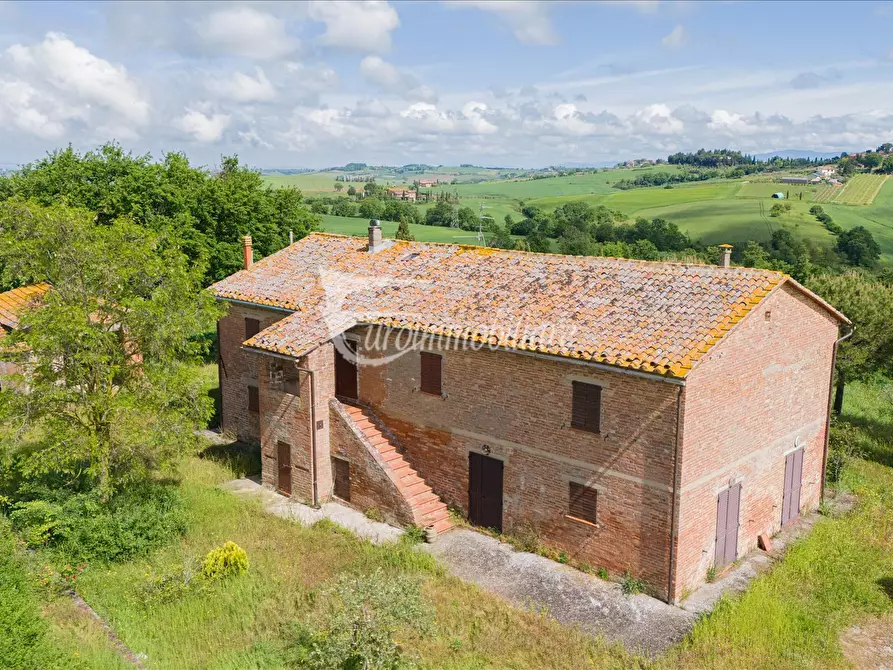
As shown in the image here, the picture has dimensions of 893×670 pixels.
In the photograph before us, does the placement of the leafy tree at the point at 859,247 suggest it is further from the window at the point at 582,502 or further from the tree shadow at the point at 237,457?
the tree shadow at the point at 237,457

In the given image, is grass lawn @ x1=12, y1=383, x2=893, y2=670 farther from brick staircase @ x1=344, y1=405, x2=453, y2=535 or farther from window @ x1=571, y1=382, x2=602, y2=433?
window @ x1=571, y1=382, x2=602, y2=433

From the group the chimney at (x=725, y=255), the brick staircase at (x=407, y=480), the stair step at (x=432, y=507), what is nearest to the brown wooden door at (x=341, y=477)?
the brick staircase at (x=407, y=480)

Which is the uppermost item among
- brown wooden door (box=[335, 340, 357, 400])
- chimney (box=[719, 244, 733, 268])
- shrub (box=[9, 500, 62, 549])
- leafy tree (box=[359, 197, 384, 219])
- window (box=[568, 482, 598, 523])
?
leafy tree (box=[359, 197, 384, 219])

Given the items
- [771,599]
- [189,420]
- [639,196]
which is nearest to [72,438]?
[189,420]

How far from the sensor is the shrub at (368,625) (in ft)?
39.7

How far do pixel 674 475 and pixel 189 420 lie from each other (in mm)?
11719

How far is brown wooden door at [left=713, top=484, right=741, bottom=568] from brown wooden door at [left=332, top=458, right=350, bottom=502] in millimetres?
9836

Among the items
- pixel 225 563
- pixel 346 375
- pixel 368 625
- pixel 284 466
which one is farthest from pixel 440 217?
pixel 368 625

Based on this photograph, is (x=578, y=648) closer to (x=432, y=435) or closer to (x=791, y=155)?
(x=432, y=435)

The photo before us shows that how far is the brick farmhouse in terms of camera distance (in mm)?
14992

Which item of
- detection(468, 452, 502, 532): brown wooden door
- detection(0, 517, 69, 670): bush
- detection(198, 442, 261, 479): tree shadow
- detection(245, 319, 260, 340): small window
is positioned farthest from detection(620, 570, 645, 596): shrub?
detection(245, 319, 260, 340): small window

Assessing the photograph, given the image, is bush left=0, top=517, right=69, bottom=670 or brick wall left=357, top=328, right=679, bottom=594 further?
brick wall left=357, top=328, right=679, bottom=594

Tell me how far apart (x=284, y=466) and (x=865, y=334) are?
2203 centimetres

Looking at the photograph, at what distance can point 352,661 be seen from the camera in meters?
12.7
